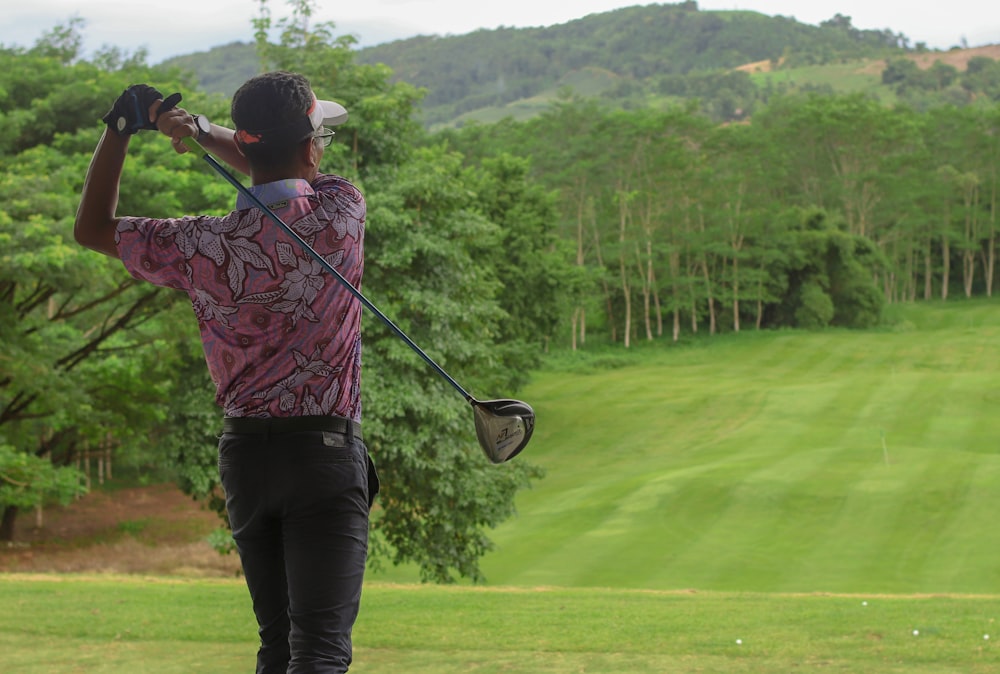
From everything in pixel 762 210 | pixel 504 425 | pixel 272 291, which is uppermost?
pixel 272 291

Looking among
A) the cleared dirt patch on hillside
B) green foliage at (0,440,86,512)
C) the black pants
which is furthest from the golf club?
green foliage at (0,440,86,512)

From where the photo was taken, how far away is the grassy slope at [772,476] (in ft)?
69.8

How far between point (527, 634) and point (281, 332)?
17.4 ft

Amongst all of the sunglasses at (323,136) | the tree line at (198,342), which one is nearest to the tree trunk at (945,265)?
the tree line at (198,342)

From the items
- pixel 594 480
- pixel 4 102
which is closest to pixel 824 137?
pixel 594 480

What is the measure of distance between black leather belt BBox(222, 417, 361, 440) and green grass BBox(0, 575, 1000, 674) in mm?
3623

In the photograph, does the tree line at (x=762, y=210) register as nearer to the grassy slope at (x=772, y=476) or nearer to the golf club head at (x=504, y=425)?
the grassy slope at (x=772, y=476)

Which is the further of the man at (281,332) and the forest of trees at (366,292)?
the forest of trees at (366,292)

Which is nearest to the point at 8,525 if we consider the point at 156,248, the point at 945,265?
the point at 156,248

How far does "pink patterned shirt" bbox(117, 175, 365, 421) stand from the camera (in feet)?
9.58

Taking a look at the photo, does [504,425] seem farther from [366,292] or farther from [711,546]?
[711,546]

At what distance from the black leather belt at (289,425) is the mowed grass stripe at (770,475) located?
57.9 ft

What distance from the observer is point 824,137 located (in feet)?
289

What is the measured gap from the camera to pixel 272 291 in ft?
9.53
